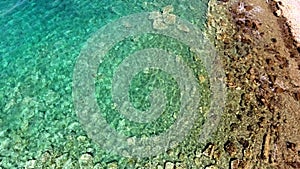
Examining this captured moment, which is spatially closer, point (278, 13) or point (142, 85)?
point (142, 85)

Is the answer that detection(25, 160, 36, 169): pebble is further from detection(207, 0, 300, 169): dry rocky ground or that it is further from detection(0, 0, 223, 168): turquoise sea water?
detection(207, 0, 300, 169): dry rocky ground

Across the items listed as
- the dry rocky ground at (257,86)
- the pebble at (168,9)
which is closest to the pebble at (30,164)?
the dry rocky ground at (257,86)

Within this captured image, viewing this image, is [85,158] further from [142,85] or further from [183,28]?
[183,28]

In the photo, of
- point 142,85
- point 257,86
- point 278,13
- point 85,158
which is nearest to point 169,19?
point 142,85

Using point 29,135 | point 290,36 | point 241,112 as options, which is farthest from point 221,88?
point 29,135

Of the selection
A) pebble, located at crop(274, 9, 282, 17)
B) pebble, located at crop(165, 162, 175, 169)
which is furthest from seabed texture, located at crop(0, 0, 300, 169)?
pebble, located at crop(274, 9, 282, 17)
